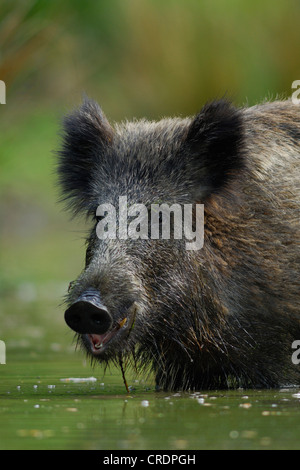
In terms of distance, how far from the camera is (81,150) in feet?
24.1

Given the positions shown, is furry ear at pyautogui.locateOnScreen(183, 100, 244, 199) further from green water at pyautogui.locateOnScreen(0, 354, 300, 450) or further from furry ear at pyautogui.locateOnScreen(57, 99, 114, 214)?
green water at pyautogui.locateOnScreen(0, 354, 300, 450)

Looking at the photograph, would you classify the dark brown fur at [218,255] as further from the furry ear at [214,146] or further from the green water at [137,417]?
the green water at [137,417]

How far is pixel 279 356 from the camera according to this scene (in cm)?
682

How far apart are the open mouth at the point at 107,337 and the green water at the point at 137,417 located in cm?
30

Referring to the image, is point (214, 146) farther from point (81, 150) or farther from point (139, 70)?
point (139, 70)

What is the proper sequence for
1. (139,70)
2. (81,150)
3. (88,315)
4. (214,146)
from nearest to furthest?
(88,315)
(214,146)
(81,150)
(139,70)

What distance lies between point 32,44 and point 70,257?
6080 mm

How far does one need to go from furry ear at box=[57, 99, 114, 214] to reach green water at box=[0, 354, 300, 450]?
4.32 feet

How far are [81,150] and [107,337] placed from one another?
1.77 meters

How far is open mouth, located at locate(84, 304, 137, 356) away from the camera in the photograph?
19.9 ft

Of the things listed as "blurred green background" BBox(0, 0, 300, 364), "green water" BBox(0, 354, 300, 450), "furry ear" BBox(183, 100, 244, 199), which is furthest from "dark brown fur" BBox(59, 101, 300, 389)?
"blurred green background" BBox(0, 0, 300, 364)

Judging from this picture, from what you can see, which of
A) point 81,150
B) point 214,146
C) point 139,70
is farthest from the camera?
point 139,70

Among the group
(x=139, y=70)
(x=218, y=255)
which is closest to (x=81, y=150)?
(x=218, y=255)
